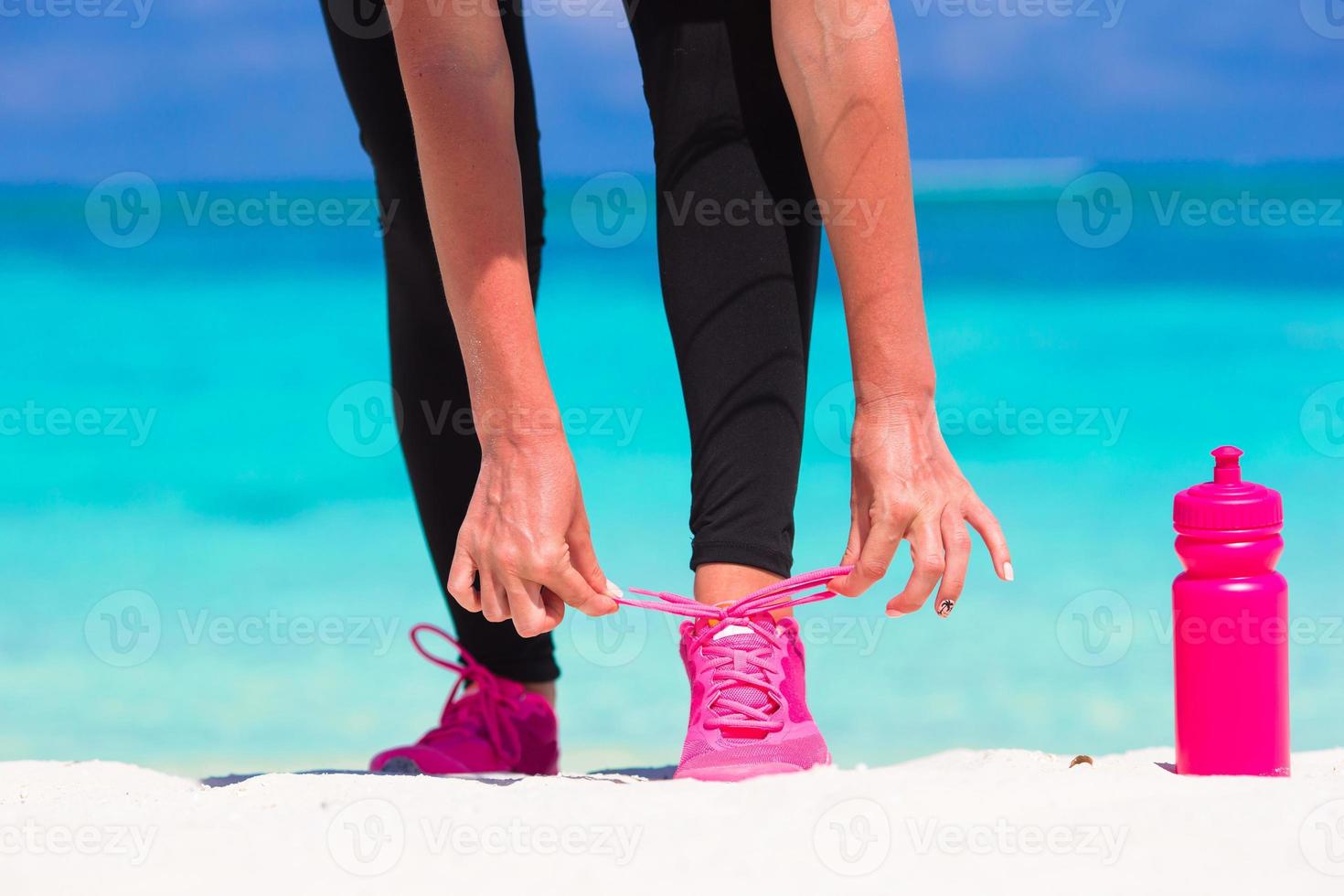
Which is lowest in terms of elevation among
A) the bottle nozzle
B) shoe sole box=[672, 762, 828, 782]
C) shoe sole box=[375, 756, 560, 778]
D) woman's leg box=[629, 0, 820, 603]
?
shoe sole box=[672, 762, 828, 782]

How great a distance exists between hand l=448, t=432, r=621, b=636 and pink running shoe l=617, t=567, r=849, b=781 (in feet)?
0.17

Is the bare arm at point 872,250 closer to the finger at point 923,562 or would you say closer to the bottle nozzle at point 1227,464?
the finger at point 923,562

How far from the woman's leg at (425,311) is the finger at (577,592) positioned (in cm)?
33

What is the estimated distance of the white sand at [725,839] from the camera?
0.75 metres

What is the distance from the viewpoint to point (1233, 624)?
3.29 ft

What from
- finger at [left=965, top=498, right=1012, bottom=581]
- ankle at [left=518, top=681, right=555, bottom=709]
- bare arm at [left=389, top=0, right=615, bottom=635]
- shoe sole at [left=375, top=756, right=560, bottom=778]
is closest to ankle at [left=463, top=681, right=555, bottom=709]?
ankle at [left=518, top=681, right=555, bottom=709]

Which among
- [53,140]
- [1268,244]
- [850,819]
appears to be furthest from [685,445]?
[53,140]

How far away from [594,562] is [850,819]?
31 centimetres

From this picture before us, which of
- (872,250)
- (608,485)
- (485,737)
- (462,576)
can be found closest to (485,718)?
(485,737)

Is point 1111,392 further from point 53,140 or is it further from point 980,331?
point 53,140

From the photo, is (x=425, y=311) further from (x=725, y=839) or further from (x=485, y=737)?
(x=725, y=839)

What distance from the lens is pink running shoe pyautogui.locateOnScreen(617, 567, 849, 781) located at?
1007 millimetres

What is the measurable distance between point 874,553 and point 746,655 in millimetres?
136

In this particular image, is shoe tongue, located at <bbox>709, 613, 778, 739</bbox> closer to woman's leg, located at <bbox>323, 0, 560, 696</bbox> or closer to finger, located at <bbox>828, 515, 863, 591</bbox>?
finger, located at <bbox>828, 515, 863, 591</bbox>
